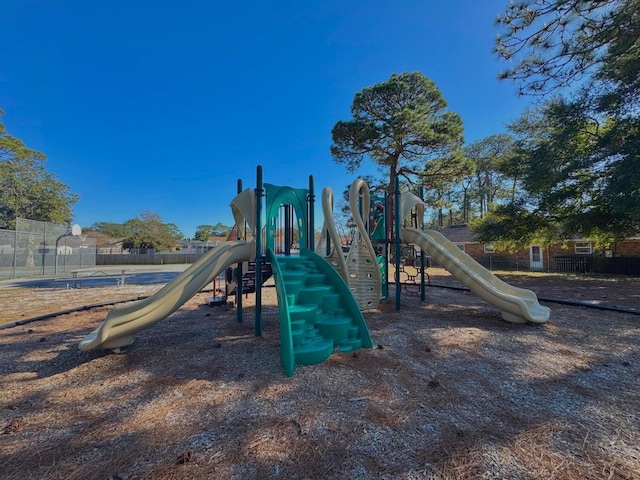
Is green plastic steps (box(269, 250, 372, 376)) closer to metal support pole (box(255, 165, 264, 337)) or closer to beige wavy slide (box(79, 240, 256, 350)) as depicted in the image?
metal support pole (box(255, 165, 264, 337))

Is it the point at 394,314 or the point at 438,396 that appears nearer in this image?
the point at 438,396

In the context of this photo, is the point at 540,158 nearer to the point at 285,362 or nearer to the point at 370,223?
the point at 370,223

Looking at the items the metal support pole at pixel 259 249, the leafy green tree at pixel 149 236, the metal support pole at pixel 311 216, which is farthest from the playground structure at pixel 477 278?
the leafy green tree at pixel 149 236

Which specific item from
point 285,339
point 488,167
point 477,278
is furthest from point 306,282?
point 488,167

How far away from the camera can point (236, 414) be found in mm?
2256

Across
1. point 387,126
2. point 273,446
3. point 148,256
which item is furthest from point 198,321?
point 148,256

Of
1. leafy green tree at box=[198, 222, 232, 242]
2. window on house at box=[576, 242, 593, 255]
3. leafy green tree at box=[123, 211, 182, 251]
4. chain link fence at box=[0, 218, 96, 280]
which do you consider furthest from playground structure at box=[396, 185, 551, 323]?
leafy green tree at box=[198, 222, 232, 242]

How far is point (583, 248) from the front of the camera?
63.3 feet

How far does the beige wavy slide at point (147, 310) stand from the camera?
3.43 m

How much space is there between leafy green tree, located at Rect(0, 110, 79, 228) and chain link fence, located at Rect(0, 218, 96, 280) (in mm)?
9317

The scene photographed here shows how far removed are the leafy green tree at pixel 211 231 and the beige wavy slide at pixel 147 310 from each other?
6569 centimetres

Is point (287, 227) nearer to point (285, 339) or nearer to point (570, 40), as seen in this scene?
point (285, 339)

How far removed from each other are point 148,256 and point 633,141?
3775cm

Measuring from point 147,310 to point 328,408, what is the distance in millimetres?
2569
